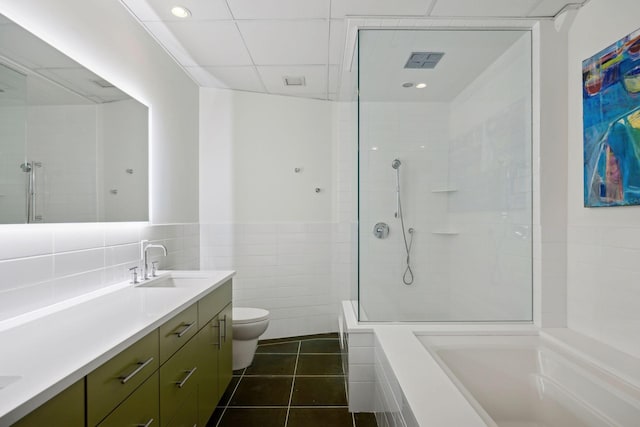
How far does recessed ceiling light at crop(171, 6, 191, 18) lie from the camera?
6.77 feet

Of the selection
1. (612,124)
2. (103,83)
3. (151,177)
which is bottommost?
(151,177)

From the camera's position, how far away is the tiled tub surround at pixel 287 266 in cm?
335

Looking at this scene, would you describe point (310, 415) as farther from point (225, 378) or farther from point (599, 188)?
point (599, 188)

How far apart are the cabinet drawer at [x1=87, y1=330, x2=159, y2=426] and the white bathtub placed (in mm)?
1184

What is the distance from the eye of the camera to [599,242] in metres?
1.87

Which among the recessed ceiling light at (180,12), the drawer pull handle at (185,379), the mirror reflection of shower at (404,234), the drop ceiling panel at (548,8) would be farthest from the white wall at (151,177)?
the drop ceiling panel at (548,8)

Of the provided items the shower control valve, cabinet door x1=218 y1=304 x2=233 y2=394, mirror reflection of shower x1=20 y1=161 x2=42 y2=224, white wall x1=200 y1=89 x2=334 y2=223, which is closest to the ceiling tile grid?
white wall x1=200 y1=89 x2=334 y2=223

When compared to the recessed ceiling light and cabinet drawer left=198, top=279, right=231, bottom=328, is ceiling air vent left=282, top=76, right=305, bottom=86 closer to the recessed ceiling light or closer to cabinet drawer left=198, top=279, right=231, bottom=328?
the recessed ceiling light

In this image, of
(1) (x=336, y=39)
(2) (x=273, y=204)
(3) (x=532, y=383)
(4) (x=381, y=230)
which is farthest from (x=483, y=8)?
(2) (x=273, y=204)

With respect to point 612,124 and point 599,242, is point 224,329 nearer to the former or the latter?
point 599,242

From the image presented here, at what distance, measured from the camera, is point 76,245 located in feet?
5.43

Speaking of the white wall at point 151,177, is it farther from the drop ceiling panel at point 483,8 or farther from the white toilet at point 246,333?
the drop ceiling panel at point 483,8

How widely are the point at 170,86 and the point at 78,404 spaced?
2.41 meters

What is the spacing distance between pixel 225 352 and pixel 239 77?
2271 millimetres
